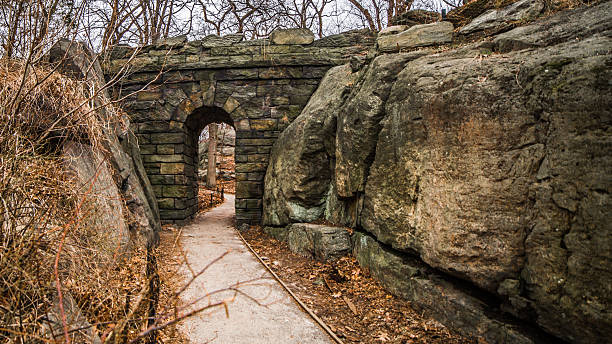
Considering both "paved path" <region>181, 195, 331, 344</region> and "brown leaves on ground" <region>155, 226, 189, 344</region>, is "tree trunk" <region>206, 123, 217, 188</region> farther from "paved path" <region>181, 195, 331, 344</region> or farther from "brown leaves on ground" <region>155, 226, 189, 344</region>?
"paved path" <region>181, 195, 331, 344</region>

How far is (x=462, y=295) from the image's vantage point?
111 inches

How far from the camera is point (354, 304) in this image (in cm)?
357

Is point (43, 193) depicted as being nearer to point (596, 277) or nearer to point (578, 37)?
point (596, 277)

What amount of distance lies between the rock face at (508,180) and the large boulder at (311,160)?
1716mm

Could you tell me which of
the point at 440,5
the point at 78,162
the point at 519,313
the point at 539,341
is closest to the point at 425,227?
the point at 519,313

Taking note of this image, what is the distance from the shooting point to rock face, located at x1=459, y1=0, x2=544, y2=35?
3.42m

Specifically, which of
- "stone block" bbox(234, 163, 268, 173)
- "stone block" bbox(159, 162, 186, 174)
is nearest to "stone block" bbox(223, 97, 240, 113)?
"stone block" bbox(234, 163, 268, 173)

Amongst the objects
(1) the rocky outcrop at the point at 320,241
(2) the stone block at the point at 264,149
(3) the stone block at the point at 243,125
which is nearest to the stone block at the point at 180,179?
(3) the stone block at the point at 243,125

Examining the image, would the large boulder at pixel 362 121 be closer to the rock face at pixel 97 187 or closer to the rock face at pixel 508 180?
the rock face at pixel 508 180

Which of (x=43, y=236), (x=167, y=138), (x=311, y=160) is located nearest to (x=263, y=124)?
(x=167, y=138)

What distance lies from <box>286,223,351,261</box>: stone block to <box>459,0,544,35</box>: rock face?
3171 mm

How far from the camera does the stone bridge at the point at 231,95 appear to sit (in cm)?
753

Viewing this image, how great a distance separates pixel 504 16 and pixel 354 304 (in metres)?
3.73

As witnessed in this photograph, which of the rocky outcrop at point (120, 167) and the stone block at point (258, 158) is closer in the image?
the rocky outcrop at point (120, 167)
